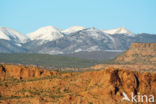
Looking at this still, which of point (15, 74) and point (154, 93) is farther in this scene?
point (15, 74)

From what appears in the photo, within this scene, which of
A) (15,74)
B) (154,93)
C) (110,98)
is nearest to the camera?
(110,98)

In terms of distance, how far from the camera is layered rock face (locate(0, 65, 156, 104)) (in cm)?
9806

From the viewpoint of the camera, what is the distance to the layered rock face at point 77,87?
98062 millimetres

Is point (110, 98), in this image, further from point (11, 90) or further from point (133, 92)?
point (11, 90)

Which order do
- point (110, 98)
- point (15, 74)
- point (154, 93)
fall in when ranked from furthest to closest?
point (15, 74) < point (154, 93) < point (110, 98)

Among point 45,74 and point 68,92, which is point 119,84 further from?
point 45,74

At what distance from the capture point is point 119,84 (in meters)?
104

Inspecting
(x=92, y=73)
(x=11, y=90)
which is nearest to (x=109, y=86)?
(x=92, y=73)

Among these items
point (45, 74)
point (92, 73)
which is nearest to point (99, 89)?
point (92, 73)

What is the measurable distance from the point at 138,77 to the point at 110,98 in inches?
476

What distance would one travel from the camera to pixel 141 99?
102 meters

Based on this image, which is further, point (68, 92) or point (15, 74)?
point (15, 74)

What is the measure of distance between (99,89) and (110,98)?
9.68 ft

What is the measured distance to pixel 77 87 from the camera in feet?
344
